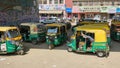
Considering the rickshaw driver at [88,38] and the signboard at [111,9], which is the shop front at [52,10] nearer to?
the signboard at [111,9]

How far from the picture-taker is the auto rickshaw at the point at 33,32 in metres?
22.1

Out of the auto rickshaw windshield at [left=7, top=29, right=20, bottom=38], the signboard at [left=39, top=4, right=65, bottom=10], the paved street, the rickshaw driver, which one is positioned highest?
the signboard at [left=39, top=4, right=65, bottom=10]

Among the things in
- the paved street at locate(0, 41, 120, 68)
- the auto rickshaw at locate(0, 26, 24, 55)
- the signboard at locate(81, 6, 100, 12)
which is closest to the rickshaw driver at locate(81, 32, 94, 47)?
the paved street at locate(0, 41, 120, 68)

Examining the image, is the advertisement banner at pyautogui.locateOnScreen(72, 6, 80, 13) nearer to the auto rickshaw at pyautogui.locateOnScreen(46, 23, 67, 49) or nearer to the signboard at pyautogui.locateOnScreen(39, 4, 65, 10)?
the signboard at pyautogui.locateOnScreen(39, 4, 65, 10)

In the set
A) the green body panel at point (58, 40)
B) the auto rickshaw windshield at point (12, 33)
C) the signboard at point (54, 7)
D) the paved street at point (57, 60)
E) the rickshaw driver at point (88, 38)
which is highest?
the signboard at point (54, 7)

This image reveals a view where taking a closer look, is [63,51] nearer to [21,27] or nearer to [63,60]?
[63,60]

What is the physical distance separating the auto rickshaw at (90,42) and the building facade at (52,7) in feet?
154

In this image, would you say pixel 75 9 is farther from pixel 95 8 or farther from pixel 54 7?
pixel 54 7

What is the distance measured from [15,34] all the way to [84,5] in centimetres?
4939

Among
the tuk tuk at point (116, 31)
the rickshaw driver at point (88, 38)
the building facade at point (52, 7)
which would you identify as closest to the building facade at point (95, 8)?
the building facade at point (52, 7)

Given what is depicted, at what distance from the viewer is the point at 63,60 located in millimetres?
15539

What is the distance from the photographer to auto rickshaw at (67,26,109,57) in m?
16.5

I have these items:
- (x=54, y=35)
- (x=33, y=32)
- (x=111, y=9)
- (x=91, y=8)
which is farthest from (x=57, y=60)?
(x=111, y=9)

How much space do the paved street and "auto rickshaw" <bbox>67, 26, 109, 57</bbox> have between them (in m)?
0.40
